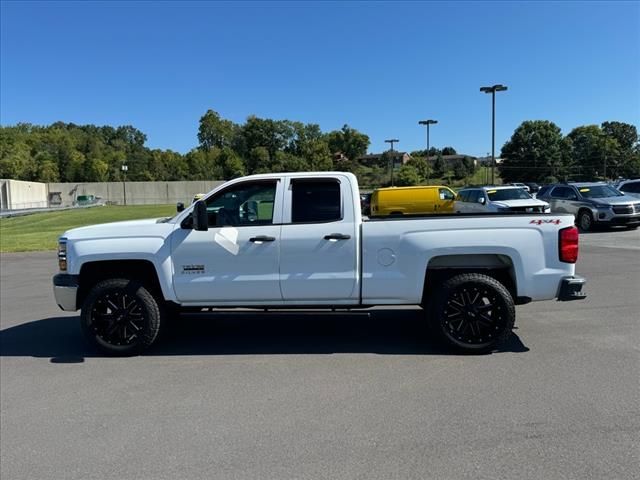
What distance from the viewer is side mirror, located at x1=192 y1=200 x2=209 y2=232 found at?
206 inches

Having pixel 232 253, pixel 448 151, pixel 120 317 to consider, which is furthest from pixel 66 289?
pixel 448 151

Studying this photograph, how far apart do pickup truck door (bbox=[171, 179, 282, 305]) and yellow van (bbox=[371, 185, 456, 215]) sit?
1292cm

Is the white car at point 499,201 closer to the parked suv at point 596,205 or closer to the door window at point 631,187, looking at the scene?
the parked suv at point 596,205

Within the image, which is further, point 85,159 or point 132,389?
point 85,159

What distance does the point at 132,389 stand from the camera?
4672 mm

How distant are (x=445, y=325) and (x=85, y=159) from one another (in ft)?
372

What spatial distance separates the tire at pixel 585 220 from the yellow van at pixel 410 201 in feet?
16.1

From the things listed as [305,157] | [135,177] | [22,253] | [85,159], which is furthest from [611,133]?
[22,253]

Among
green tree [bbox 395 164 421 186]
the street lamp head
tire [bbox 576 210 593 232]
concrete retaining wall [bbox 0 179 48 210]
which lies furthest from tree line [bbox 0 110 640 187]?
tire [bbox 576 210 593 232]

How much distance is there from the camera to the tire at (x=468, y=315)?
17.1 ft

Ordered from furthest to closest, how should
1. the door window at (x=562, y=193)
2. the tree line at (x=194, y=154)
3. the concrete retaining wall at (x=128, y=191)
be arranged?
the tree line at (x=194, y=154) < the concrete retaining wall at (x=128, y=191) < the door window at (x=562, y=193)

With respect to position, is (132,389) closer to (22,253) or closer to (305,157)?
(22,253)

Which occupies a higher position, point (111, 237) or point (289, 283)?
point (111, 237)

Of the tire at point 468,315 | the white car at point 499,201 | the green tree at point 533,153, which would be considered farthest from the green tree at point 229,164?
the tire at point 468,315
